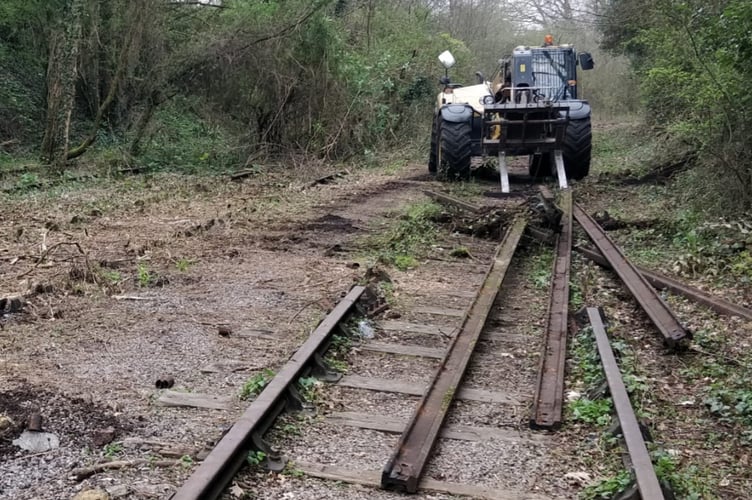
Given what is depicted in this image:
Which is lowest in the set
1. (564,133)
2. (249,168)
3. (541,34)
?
(249,168)

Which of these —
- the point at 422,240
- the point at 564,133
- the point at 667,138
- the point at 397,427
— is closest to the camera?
the point at 397,427

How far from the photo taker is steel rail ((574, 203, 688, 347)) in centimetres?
569

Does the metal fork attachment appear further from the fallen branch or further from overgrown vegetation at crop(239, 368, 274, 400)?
the fallen branch

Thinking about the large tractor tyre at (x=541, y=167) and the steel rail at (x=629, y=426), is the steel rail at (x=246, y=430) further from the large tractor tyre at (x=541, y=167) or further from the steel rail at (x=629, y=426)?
the large tractor tyre at (x=541, y=167)

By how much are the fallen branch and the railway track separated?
275 millimetres

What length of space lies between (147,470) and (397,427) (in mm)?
1369

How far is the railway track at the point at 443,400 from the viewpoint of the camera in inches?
145

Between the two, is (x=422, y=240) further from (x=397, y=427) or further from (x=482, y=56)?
(x=482, y=56)

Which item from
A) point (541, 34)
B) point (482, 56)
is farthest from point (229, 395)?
point (541, 34)

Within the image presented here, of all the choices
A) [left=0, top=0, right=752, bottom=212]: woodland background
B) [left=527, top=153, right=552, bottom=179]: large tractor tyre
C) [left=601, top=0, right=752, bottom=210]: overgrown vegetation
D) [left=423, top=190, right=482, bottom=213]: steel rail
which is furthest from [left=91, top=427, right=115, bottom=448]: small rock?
[left=527, top=153, right=552, bottom=179]: large tractor tyre

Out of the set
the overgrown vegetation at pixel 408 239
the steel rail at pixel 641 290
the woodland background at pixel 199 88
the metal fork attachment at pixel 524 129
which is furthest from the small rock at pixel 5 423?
the woodland background at pixel 199 88

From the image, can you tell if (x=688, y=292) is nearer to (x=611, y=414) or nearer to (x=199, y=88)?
(x=611, y=414)

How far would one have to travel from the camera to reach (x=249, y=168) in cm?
1627

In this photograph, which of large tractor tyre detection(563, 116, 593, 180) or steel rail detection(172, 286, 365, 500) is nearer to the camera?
steel rail detection(172, 286, 365, 500)
